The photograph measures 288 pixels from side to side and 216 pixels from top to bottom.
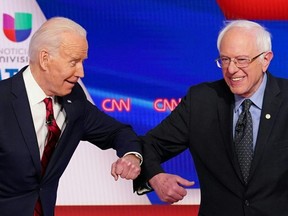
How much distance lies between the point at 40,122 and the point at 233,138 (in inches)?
25.3

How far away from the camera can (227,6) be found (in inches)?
156

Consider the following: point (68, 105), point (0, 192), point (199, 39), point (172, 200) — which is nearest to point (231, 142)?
point (172, 200)

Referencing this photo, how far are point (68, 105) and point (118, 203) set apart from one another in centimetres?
160

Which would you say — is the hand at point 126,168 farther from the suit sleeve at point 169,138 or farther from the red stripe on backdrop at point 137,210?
the red stripe on backdrop at point 137,210

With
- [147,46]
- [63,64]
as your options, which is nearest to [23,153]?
[63,64]

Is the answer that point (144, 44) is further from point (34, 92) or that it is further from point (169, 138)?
point (34, 92)

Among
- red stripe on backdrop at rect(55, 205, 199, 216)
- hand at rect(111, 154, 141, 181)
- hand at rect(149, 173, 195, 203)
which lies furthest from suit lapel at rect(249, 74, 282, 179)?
red stripe on backdrop at rect(55, 205, 199, 216)

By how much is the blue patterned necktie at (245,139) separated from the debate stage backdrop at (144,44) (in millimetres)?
1396

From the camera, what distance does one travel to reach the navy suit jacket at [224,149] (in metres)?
2.50

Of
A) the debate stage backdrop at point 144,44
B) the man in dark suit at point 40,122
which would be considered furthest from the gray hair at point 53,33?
the debate stage backdrop at point 144,44

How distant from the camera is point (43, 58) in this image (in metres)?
2.51

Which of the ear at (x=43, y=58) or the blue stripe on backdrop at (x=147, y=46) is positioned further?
the blue stripe on backdrop at (x=147, y=46)

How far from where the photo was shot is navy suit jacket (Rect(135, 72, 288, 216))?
2.50 m

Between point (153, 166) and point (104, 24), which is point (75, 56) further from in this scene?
point (104, 24)
